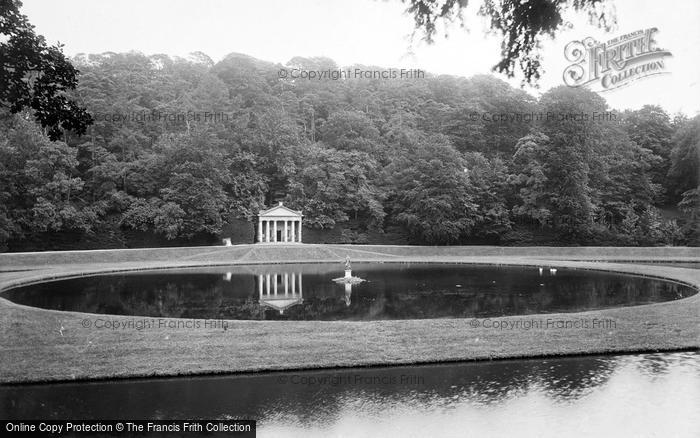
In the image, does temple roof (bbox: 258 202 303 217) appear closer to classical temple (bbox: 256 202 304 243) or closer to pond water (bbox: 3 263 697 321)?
classical temple (bbox: 256 202 304 243)

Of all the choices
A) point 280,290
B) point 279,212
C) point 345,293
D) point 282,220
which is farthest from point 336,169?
point 345,293

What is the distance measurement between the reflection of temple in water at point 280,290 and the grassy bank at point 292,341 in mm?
4488

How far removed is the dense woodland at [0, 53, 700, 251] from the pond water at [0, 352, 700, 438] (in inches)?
1466

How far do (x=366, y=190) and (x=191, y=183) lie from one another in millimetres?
17039

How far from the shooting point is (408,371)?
38.3 ft

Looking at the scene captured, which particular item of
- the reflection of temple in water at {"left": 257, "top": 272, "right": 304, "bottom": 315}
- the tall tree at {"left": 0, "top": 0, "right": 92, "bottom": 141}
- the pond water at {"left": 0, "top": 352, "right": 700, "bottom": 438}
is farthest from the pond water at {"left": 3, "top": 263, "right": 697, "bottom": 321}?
the tall tree at {"left": 0, "top": 0, "right": 92, "bottom": 141}

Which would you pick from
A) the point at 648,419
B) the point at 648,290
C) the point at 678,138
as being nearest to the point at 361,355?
the point at 648,419

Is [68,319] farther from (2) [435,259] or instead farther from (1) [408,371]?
(2) [435,259]

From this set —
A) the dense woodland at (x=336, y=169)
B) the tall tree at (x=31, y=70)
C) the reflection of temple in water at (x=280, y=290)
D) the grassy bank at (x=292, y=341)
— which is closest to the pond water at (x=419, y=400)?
the grassy bank at (x=292, y=341)

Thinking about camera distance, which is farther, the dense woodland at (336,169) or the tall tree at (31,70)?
the dense woodland at (336,169)

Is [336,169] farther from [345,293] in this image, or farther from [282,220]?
[345,293]

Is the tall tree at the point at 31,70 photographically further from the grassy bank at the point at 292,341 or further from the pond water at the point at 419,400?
the grassy bank at the point at 292,341

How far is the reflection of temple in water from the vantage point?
20.2 metres

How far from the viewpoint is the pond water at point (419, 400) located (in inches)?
332
